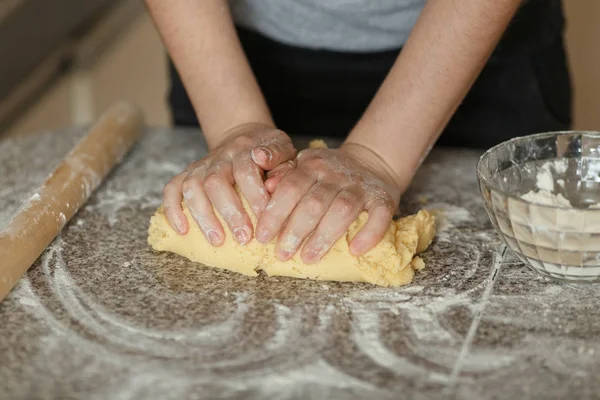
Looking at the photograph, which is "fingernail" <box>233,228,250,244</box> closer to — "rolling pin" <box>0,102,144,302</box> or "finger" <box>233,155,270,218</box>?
"finger" <box>233,155,270,218</box>

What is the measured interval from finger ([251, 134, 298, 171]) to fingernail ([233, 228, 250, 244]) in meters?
0.09

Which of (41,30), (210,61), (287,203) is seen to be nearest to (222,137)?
(210,61)

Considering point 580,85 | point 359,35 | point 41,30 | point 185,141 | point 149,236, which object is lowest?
point 580,85

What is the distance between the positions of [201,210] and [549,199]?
0.42 m

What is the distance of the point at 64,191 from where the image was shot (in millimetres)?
1107

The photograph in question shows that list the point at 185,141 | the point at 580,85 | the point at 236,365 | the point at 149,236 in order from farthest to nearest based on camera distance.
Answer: the point at 580,85 → the point at 185,141 → the point at 149,236 → the point at 236,365

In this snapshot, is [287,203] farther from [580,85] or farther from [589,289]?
[580,85]

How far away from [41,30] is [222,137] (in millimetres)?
1200

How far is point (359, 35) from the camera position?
1.31 m

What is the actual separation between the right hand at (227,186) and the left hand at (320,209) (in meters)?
0.02

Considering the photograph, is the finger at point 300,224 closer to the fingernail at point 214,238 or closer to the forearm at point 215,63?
the fingernail at point 214,238

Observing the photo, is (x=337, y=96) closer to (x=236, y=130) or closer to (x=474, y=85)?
(x=474, y=85)

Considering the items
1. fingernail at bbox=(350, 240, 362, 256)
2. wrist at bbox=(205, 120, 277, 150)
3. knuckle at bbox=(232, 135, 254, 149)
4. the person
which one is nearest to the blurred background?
the person

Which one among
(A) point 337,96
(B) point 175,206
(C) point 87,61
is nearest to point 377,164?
(B) point 175,206
